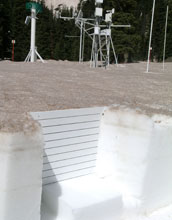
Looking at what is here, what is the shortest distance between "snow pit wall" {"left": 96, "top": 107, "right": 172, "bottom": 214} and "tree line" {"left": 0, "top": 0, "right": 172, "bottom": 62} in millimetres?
22805

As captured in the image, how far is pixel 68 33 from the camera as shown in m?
33.3

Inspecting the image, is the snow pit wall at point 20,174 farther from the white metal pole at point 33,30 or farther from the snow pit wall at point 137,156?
the white metal pole at point 33,30

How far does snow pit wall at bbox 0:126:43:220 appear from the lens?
3.08 meters

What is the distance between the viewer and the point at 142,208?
4449 mm

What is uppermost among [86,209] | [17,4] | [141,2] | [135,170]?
[141,2]

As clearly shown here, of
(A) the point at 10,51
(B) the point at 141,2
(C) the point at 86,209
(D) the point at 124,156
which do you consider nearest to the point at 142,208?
(D) the point at 124,156

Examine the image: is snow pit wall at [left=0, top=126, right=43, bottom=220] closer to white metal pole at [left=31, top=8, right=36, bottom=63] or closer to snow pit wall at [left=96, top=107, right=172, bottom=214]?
snow pit wall at [left=96, top=107, right=172, bottom=214]

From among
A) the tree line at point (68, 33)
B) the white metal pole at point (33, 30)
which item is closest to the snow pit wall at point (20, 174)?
the white metal pole at point (33, 30)

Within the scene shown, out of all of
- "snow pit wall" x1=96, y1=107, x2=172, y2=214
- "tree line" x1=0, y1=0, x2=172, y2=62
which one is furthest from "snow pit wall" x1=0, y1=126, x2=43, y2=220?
"tree line" x1=0, y1=0, x2=172, y2=62

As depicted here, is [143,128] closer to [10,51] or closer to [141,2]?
[10,51]

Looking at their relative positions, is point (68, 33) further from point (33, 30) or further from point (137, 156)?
point (137, 156)

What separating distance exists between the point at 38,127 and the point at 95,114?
151 centimetres

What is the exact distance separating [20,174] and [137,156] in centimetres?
198

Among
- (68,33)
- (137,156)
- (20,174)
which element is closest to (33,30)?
(137,156)
